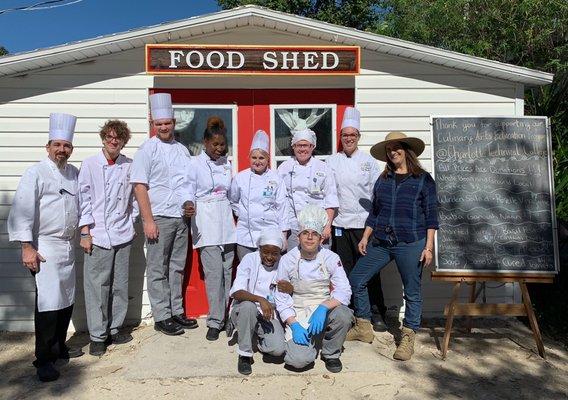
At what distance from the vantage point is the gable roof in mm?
4625

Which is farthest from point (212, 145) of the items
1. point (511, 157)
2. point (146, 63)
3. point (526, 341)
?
point (526, 341)

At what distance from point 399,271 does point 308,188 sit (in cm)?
110

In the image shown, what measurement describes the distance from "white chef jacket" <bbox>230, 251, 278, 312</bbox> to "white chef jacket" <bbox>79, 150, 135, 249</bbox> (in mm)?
1139

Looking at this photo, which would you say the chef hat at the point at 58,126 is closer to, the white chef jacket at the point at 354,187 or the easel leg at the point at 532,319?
the white chef jacket at the point at 354,187

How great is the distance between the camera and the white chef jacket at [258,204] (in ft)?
14.1

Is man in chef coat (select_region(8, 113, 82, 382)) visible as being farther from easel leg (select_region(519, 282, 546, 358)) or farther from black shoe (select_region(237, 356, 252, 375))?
easel leg (select_region(519, 282, 546, 358))

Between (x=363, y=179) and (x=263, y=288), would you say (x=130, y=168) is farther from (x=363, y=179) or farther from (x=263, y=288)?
(x=363, y=179)

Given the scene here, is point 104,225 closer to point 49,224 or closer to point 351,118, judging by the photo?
point 49,224

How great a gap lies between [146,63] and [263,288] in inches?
95.8

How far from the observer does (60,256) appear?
3.80 meters

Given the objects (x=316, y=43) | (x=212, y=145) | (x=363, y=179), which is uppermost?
(x=316, y=43)

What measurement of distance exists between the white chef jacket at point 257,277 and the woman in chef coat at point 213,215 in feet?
1.49

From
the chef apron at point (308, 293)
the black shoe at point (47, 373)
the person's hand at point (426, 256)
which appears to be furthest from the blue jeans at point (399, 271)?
the black shoe at point (47, 373)

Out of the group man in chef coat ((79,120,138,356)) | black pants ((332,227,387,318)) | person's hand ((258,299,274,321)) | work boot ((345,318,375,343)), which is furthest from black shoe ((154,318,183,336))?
black pants ((332,227,387,318))
